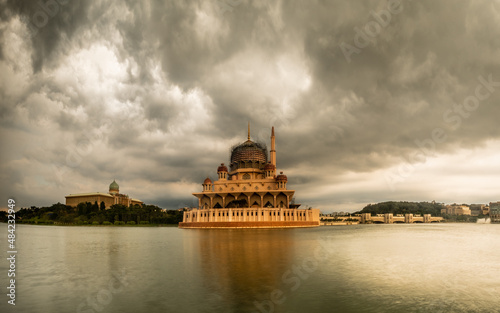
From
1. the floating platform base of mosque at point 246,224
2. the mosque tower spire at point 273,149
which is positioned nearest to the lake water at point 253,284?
the floating platform base of mosque at point 246,224

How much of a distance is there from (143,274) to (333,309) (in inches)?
434

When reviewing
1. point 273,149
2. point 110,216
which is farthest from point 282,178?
point 110,216

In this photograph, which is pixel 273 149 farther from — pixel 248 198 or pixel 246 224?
pixel 246 224

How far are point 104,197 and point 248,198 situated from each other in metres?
94.7

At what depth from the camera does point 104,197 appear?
504ft

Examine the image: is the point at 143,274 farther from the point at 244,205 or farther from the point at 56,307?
the point at 244,205

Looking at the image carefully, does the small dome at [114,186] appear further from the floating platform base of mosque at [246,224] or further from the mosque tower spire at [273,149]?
the mosque tower spire at [273,149]

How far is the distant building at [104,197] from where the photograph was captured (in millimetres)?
152250

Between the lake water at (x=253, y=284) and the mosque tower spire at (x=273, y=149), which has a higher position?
the mosque tower spire at (x=273, y=149)

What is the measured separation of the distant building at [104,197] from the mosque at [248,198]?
80.0 metres

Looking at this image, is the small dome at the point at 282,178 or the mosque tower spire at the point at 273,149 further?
the mosque tower spire at the point at 273,149

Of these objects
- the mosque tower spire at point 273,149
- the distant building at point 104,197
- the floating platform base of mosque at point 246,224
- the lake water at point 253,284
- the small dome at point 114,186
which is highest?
the mosque tower spire at point 273,149

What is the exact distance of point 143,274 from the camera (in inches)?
709

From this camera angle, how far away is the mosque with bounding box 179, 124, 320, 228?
266 feet
